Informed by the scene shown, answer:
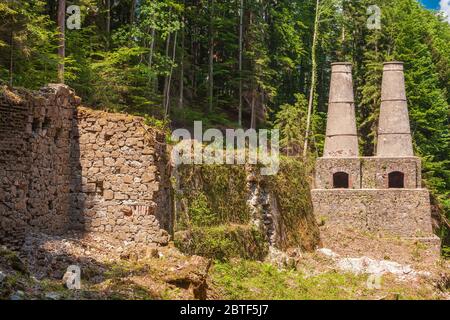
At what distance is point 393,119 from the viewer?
36781 millimetres

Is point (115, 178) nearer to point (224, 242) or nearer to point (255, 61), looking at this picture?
point (224, 242)

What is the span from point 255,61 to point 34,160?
30.6m

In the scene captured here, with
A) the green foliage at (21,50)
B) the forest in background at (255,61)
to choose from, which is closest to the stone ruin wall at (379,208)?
the forest in background at (255,61)

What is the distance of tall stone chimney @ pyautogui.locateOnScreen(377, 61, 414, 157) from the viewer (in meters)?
36.3

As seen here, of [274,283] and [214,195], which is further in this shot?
[214,195]

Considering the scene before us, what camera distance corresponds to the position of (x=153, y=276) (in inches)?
428

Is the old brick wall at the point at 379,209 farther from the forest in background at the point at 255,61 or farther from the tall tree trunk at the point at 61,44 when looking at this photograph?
the tall tree trunk at the point at 61,44

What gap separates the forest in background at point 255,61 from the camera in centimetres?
2773

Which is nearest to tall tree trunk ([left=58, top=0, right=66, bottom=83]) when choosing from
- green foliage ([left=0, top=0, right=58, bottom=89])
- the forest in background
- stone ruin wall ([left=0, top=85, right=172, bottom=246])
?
green foliage ([left=0, top=0, right=58, bottom=89])

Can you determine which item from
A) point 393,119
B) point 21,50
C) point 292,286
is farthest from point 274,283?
point 393,119

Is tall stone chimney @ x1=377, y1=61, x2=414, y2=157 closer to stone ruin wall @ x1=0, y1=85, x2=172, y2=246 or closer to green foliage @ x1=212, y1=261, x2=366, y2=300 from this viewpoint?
green foliage @ x1=212, y1=261, x2=366, y2=300

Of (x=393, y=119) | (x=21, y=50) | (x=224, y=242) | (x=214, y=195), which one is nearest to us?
(x=224, y=242)
